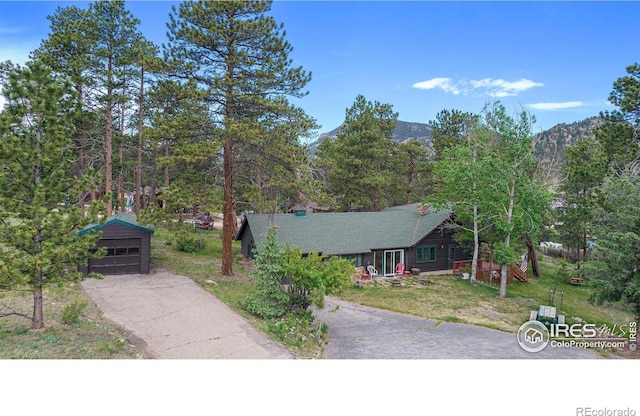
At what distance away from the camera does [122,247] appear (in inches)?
501

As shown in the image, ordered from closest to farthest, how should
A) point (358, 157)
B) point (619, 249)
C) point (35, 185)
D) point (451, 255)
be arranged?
point (35, 185) < point (619, 249) < point (451, 255) < point (358, 157)

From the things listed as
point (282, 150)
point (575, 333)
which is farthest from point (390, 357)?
point (282, 150)

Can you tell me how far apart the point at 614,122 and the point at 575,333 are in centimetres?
731

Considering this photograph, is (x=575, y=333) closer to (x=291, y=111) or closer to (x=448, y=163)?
(x=448, y=163)

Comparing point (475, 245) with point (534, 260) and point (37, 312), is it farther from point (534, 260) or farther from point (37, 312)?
point (37, 312)

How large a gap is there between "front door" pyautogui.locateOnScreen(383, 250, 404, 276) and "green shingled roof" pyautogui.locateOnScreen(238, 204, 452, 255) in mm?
386

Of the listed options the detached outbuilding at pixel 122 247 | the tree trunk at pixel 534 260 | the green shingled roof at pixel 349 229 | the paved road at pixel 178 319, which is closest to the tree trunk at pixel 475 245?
the green shingled roof at pixel 349 229

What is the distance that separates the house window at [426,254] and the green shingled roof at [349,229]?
74 cm

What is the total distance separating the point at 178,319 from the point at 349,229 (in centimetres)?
966

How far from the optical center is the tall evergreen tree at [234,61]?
11.4 metres

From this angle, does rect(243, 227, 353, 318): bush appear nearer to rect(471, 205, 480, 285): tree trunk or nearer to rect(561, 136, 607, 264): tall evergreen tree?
rect(471, 205, 480, 285): tree trunk

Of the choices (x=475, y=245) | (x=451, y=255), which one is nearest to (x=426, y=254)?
(x=451, y=255)

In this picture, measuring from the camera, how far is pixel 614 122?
11.9m

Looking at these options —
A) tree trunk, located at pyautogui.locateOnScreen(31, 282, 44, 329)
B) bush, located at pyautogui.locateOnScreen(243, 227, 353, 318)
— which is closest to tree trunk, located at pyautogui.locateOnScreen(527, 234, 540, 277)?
bush, located at pyautogui.locateOnScreen(243, 227, 353, 318)
